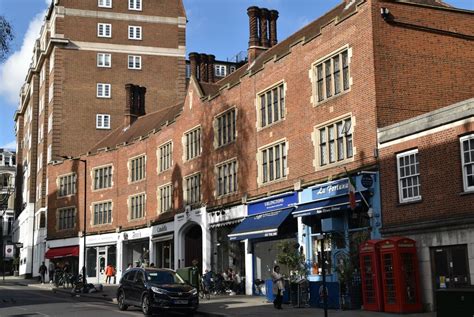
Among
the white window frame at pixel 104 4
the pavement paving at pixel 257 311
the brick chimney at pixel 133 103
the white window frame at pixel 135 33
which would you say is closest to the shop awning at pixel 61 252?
the brick chimney at pixel 133 103

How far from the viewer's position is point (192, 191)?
40.2m

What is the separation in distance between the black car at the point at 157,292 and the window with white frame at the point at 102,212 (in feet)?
96.7

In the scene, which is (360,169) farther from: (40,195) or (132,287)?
(40,195)

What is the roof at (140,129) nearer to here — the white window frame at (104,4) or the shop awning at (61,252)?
the shop awning at (61,252)

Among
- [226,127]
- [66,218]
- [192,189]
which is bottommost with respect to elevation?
[66,218]

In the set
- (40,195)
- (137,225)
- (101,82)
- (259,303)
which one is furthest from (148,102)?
(259,303)

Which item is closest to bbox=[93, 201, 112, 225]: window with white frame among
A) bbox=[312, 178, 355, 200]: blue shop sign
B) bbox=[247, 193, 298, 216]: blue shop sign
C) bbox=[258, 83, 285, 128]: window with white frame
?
bbox=[247, 193, 298, 216]: blue shop sign

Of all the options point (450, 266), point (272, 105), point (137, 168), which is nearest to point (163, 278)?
point (450, 266)

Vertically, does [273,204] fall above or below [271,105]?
below

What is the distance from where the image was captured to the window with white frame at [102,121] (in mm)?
62438

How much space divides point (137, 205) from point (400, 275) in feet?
103

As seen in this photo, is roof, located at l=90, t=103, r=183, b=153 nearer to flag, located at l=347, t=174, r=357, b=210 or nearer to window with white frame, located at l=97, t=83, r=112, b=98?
window with white frame, located at l=97, t=83, r=112, b=98

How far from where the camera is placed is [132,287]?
23250mm

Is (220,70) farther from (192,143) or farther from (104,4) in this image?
(192,143)
